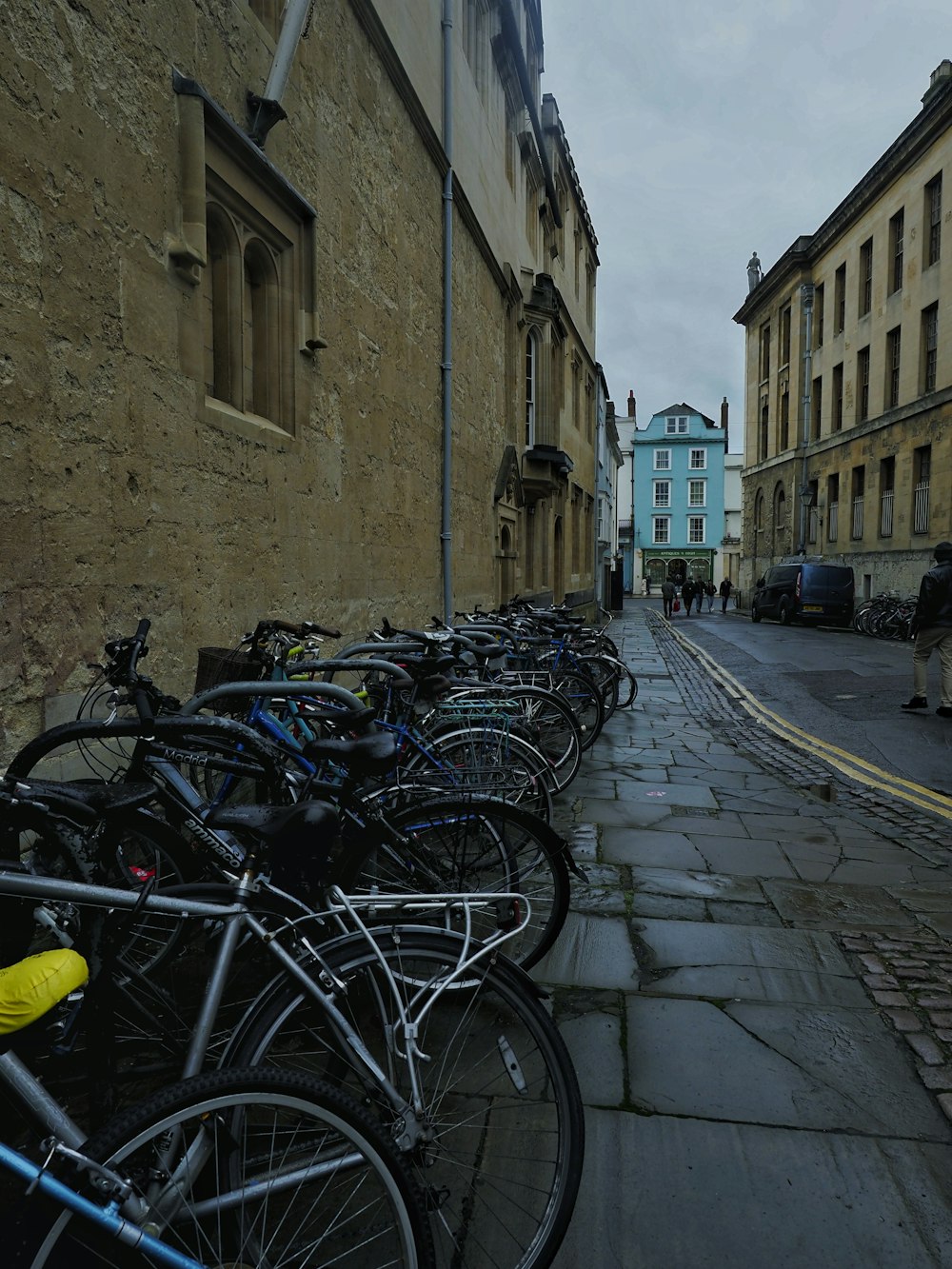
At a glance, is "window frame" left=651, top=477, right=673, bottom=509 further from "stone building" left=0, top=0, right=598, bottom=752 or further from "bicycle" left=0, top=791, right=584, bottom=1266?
"bicycle" left=0, top=791, right=584, bottom=1266

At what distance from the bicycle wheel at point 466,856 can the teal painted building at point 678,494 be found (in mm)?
64408

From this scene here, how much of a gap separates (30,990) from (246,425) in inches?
181

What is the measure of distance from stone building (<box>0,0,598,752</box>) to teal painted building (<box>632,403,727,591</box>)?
5555 centimetres

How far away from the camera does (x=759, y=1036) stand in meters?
2.89

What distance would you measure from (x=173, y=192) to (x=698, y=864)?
169 inches

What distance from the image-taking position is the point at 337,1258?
168 cm

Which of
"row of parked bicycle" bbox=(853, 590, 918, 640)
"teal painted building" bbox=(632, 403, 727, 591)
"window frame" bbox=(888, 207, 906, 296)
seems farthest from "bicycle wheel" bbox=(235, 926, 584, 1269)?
"teal painted building" bbox=(632, 403, 727, 591)

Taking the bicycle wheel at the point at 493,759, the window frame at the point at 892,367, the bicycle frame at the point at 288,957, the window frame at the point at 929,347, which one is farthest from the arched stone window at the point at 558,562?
the bicycle frame at the point at 288,957

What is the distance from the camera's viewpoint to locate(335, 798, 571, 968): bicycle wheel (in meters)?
2.78

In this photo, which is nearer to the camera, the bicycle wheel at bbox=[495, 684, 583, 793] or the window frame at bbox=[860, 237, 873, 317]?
the bicycle wheel at bbox=[495, 684, 583, 793]

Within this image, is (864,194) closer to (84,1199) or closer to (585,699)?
(585,699)

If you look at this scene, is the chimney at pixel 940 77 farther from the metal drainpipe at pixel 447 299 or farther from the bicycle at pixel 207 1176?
the bicycle at pixel 207 1176

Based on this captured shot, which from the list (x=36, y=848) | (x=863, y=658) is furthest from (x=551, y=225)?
(x=36, y=848)

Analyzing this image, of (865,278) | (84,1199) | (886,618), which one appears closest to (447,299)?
(84,1199)
